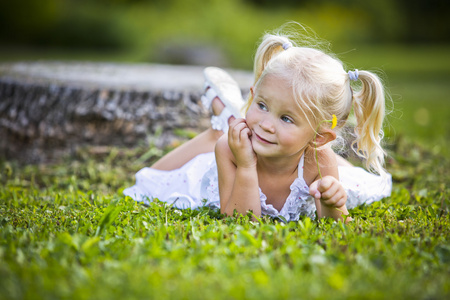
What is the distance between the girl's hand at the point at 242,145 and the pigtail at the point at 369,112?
22.4 inches

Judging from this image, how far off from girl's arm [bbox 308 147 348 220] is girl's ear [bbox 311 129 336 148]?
9 centimetres

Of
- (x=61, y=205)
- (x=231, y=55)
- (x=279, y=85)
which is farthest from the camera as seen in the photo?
(x=231, y=55)

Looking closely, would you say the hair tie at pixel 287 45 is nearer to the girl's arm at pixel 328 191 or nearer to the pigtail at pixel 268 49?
the pigtail at pixel 268 49

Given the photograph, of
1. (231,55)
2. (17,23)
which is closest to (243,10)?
(231,55)

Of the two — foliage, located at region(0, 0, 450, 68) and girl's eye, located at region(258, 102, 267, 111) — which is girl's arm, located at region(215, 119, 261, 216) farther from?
foliage, located at region(0, 0, 450, 68)

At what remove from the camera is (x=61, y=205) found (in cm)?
283

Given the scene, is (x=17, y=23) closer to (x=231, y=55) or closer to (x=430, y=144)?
(x=231, y=55)

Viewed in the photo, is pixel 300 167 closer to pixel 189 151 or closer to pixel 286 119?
pixel 286 119

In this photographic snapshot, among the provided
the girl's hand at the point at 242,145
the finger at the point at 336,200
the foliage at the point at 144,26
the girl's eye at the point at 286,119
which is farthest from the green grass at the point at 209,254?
the foliage at the point at 144,26

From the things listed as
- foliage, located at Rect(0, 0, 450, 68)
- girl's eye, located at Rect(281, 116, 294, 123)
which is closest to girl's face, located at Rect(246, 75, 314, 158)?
girl's eye, located at Rect(281, 116, 294, 123)

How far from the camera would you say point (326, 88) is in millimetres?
2355

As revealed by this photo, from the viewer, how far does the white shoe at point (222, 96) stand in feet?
10.6

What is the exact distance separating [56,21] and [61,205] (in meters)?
18.0

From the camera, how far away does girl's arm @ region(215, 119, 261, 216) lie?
2.39 meters
